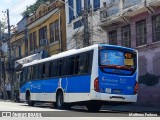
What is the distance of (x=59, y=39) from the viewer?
41.5m

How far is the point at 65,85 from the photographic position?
2200cm

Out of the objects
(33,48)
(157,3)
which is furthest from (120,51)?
(33,48)

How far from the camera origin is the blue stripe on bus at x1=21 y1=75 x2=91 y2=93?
64.7 ft

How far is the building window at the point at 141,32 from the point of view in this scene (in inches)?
1070

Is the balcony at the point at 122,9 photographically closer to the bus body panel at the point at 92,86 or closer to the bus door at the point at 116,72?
the bus door at the point at 116,72

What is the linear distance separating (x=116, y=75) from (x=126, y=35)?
34.6ft

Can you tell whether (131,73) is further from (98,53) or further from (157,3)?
(157,3)

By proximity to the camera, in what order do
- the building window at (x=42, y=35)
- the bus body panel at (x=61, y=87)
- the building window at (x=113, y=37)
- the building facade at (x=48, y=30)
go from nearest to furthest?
the bus body panel at (x=61, y=87) < the building window at (x=113, y=37) < the building facade at (x=48, y=30) < the building window at (x=42, y=35)

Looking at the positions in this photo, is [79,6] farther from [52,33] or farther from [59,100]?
[59,100]

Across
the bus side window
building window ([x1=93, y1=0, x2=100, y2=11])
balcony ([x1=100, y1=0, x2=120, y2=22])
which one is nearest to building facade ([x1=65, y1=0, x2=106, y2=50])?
building window ([x1=93, y1=0, x2=100, y2=11])

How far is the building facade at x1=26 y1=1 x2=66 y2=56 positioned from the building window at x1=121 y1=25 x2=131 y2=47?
472 inches

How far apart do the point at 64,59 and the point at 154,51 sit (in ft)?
21.9

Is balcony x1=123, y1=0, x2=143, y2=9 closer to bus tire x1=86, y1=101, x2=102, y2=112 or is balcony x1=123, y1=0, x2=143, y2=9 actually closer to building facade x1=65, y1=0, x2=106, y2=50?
building facade x1=65, y1=0, x2=106, y2=50

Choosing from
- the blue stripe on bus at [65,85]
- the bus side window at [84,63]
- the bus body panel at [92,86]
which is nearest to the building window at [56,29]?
the blue stripe on bus at [65,85]
